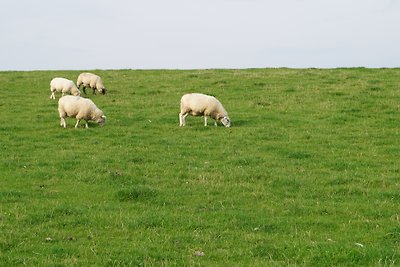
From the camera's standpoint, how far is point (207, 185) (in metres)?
13.5

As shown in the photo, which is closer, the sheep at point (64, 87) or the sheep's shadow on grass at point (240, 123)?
the sheep's shadow on grass at point (240, 123)

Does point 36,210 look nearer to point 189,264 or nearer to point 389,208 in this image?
point 189,264

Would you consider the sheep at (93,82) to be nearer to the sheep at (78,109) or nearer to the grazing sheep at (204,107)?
the sheep at (78,109)

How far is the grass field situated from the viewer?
908cm

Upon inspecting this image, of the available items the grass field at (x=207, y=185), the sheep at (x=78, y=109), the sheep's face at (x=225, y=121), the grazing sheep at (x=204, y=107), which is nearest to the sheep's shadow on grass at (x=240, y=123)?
the grass field at (x=207, y=185)

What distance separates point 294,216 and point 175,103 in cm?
1725

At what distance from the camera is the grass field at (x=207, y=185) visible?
29.8 feet

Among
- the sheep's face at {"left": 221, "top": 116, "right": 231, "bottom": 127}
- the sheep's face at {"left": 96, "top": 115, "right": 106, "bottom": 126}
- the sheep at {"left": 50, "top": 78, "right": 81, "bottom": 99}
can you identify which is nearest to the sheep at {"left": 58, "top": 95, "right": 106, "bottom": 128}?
the sheep's face at {"left": 96, "top": 115, "right": 106, "bottom": 126}

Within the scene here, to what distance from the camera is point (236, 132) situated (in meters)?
20.9

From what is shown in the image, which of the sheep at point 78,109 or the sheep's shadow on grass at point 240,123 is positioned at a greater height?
the sheep at point 78,109

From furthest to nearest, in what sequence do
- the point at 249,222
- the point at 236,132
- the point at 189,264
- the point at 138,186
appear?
1. the point at 236,132
2. the point at 138,186
3. the point at 249,222
4. the point at 189,264

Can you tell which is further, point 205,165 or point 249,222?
point 205,165

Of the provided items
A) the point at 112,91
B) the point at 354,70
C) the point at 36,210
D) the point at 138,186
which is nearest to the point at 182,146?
the point at 138,186

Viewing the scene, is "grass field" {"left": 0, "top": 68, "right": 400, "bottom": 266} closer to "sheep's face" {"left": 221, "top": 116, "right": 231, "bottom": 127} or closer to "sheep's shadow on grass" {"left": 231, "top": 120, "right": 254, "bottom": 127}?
"sheep's shadow on grass" {"left": 231, "top": 120, "right": 254, "bottom": 127}
